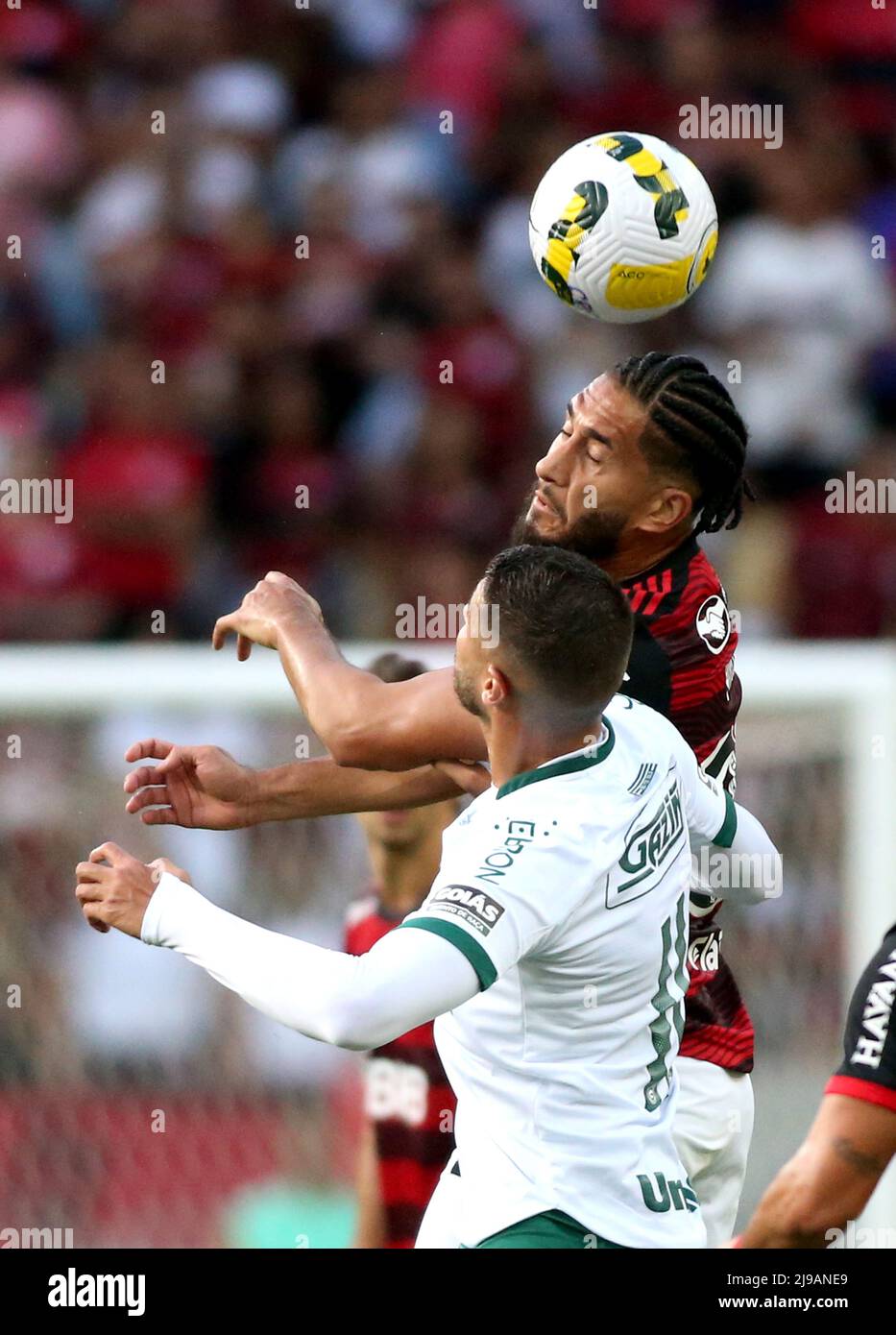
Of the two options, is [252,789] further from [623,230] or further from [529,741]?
[623,230]

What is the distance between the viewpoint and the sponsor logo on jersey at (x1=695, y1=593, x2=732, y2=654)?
363 centimetres

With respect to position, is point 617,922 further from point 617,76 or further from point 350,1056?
point 617,76

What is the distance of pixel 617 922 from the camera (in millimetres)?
2998

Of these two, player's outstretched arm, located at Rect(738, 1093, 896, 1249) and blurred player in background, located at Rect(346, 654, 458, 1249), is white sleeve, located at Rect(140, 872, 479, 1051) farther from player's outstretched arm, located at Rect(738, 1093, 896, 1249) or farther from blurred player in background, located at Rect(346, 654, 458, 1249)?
blurred player in background, located at Rect(346, 654, 458, 1249)

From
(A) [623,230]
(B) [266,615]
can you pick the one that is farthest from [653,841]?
(A) [623,230]

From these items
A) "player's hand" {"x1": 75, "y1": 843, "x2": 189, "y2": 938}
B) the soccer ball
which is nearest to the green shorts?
"player's hand" {"x1": 75, "y1": 843, "x2": 189, "y2": 938}

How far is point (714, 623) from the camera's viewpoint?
3.67 meters

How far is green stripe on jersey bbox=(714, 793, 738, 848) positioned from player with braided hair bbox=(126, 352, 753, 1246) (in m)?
0.13

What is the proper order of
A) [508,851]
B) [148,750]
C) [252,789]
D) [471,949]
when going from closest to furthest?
[471,949] → [508,851] → [148,750] → [252,789]

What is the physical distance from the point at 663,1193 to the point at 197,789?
1255mm

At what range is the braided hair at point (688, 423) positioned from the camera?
3.71 metres
